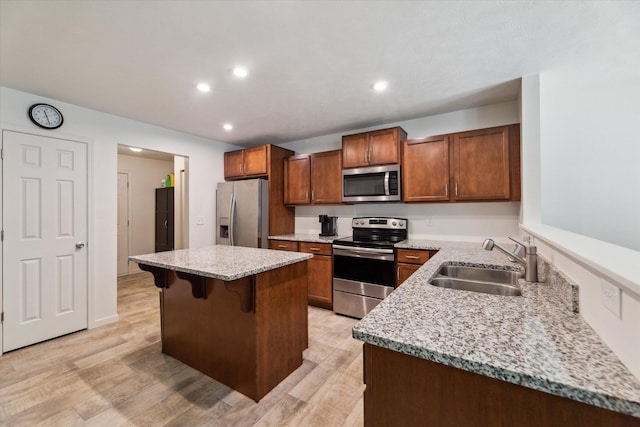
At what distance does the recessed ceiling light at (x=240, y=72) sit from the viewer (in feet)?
7.12

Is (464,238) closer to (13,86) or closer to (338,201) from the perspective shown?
(338,201)

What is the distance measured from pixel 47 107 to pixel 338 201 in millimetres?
3233

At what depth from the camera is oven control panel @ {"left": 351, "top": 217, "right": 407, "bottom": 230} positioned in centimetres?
341

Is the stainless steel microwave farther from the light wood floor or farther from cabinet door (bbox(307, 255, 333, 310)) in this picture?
the light wood floor

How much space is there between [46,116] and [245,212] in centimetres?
226

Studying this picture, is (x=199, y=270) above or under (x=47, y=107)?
under

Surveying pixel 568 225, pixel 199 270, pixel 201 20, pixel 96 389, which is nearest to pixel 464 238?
pixel 568 225

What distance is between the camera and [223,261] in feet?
6.42

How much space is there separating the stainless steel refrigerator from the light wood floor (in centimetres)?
163

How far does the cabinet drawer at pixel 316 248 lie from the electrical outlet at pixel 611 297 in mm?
2690

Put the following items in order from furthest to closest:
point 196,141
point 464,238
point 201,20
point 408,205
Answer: point 196,141 → point 408,205 → point 464,238 → point 201,20

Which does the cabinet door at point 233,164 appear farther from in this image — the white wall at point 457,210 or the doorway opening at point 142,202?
the white wall at point 457,210

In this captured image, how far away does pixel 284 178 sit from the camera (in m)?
4.20

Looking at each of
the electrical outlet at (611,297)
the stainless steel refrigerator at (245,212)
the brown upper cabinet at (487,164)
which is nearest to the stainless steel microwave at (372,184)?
the brown upper cabinet at (487,164)
